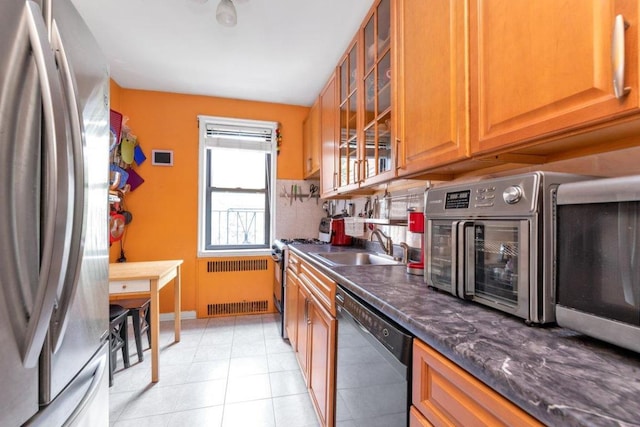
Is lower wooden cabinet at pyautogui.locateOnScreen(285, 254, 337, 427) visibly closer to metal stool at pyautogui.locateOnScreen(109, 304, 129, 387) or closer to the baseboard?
metal stool at pyautogui.locateOnScreen(109, 304, 129, 387)

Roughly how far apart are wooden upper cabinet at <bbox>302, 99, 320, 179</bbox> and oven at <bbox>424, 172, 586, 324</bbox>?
6.29 feet

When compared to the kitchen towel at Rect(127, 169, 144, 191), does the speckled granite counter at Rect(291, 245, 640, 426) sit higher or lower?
lower

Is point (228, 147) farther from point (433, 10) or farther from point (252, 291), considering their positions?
point (433, 10)

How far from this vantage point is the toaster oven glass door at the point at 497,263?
752mm

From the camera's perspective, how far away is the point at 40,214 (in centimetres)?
68

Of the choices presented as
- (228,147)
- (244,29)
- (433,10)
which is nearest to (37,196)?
(433,10)

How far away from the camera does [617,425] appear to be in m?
0.38

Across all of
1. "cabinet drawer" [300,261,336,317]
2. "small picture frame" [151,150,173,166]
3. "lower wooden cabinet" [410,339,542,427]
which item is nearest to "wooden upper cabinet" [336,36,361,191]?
"cabinet drawer" [300,261,336,317]

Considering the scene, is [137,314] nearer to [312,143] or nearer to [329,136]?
[329,136]

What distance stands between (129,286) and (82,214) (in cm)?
152

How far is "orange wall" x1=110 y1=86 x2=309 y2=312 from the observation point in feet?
10.1

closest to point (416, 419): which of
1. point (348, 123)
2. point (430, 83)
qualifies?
point (430, 83)

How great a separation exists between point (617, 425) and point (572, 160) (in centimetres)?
87

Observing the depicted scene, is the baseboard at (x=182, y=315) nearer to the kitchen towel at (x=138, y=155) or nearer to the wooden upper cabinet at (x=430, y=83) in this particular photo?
the kitchen towel at (x=138, y=155)
